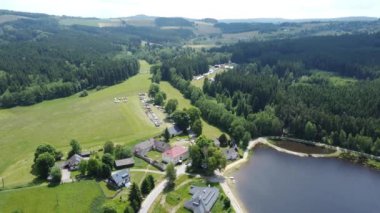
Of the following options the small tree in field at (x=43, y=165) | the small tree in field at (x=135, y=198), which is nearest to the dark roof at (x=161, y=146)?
the small tree in field at (x=135, y=198)

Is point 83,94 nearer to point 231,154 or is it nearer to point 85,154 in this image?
point 85,154

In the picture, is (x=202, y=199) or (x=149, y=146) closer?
(x=202, y=199)

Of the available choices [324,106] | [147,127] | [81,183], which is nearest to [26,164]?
[81,183]

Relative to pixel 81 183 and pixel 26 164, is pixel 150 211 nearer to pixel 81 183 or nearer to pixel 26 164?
pixel 81 183

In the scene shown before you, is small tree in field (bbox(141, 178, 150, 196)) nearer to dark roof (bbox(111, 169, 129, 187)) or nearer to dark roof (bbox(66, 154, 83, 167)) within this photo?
dark roof (bbox(111, 169, 129, 187))

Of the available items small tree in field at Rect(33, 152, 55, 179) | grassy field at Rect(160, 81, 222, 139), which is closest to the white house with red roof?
grassy field at Rect(160, 81, 222, 139)

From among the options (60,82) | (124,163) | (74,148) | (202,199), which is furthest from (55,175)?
(60,82)

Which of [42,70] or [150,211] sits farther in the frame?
[42,70]
